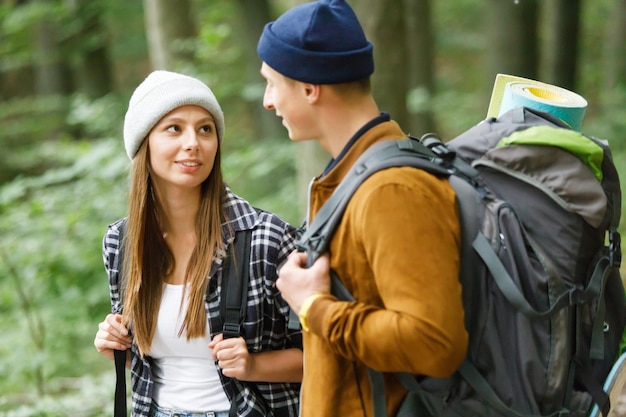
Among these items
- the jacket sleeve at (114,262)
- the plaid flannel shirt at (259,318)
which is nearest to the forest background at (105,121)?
the jacket sleeve at (114,262)

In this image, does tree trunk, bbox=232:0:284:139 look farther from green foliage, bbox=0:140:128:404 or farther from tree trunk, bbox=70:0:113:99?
green foliage, bbox=0:140:128:404

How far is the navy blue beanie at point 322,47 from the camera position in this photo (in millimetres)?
2111

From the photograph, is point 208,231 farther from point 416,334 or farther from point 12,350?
point 12,350

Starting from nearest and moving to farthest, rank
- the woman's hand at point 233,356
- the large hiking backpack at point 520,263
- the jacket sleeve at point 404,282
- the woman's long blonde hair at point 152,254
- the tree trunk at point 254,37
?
the jacket sleeve at point 404,282 → the large hiking backpack at point 520,263 → the woman's hand at point 233,356 → the woman's long blonde hair at point 152,254 → the tree trunk at point 254,37

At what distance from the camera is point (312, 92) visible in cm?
216

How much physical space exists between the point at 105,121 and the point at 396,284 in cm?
816

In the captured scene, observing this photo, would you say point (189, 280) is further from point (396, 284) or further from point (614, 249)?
point (614, 249)

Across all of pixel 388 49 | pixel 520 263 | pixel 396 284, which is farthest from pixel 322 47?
pixel 388 49

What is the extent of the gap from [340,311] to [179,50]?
789cm

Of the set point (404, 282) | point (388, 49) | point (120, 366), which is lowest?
point (120, 366)

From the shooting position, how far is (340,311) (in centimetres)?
201

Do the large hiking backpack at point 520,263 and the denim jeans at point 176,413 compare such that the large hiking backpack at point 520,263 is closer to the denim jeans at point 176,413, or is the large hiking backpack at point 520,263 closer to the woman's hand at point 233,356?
the woman's hand at point 233,356

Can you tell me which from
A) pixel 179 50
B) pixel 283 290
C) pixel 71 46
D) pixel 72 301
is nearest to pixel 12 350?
pixel 72 301

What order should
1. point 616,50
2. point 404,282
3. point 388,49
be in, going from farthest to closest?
point 616,50, point 388,49, point 404,282
